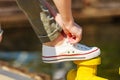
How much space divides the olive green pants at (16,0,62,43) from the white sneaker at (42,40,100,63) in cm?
5

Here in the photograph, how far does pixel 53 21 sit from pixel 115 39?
10.7 ft

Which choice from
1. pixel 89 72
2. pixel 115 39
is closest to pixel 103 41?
pixel 115 39

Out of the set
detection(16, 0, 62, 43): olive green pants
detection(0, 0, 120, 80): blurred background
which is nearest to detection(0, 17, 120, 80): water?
detection(0, 0, 120, 80): blurred background

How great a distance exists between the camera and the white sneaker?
190 centimetres

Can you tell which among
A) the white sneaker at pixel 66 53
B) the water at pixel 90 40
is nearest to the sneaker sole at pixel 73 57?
the white sneaker at pixel 66 53

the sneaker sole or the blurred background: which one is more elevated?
the sneaker sole

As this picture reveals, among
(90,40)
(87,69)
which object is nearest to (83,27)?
(90,40)

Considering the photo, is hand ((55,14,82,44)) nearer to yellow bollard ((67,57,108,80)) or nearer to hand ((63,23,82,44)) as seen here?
hand ((63,23,82,44))

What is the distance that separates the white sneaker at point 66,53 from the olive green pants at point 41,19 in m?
0.05

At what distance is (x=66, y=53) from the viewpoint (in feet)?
6.28

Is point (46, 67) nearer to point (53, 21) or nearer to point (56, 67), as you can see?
point (56, 67)

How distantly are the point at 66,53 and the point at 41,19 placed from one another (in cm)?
18

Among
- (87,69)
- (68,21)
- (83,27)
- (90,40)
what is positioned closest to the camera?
(68,21)

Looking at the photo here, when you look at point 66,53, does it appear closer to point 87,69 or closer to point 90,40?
point 87,69
